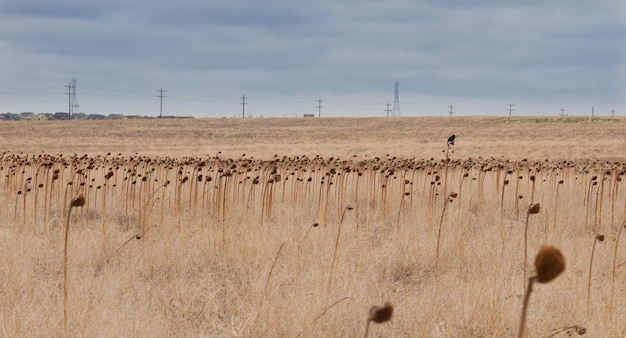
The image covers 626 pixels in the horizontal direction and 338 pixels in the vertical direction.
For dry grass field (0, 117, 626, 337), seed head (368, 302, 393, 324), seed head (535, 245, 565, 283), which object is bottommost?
dry grass field (0, 117, 626, 337)

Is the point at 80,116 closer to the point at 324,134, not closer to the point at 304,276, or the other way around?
the point at 324,134

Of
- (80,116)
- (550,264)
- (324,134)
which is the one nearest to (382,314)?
(550,264)

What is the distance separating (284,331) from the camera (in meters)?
3.32

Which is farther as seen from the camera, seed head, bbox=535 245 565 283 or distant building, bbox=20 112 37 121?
distant building, bbox=20 112 37 121

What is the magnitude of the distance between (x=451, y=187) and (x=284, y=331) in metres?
8.07

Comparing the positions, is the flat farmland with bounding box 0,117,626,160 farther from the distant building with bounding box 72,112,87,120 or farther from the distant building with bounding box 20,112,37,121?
the distant building with bounding box 20,112,37,121

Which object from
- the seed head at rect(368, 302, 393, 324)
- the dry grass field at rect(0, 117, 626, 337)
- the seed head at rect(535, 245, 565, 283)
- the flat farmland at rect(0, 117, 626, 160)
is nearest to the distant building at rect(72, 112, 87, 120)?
the flat farmland at rect(0, 117, 626, 160)

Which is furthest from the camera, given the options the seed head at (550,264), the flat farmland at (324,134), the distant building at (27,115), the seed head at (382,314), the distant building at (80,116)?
the distant building at (27,115)

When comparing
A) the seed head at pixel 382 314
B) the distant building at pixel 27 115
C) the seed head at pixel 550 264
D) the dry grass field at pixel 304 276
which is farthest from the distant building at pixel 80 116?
the seed head at pixel 550 264

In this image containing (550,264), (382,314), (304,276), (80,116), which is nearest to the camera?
(550,264)

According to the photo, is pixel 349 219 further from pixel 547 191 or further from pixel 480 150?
pixel 480 150

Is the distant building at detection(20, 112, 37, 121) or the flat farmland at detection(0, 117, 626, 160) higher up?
the distant building at detection(20, 112, 37, 121)

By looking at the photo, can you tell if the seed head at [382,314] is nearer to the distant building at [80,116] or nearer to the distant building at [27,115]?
the distant building at [80,116]

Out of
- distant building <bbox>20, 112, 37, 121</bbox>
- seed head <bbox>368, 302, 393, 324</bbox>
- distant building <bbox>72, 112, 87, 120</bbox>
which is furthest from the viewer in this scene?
distant building <bbox>20, 112, 37, 121</bbox>
